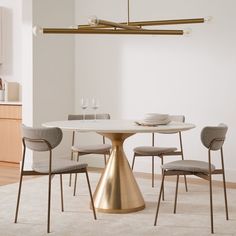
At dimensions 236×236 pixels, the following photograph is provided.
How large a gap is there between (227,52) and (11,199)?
112 inches

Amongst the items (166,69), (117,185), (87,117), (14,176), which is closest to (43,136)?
(117,185)

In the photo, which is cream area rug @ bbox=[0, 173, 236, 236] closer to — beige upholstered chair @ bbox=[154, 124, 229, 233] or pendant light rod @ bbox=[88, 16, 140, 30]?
beige upholstered chair @ bbox=[154, 124, 229, 233]

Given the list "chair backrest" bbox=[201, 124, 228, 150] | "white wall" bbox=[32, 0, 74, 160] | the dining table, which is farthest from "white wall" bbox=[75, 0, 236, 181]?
"chair backrest" bbox=[201, 124, 228, 150]

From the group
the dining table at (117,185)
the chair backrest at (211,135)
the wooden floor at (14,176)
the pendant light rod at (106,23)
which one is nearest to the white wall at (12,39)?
the wooden floor at (14,176)

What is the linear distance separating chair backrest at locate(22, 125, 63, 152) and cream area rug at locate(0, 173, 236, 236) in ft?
2.07

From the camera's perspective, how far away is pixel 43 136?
3754mm

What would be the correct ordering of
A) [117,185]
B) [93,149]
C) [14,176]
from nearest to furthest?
1. [117,185]
2. [93,149]
3. [14,176]

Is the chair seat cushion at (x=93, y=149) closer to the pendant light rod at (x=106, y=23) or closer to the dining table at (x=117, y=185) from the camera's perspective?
the dining table at (x=117, y=185)

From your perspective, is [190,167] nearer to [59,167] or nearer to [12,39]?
[59,167]

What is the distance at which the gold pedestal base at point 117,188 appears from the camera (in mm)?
4387

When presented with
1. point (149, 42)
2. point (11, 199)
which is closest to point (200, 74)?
point (149, 42)

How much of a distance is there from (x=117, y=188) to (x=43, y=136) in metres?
0.96

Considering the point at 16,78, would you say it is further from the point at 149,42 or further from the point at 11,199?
the point at 11,199

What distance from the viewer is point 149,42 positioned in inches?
250
